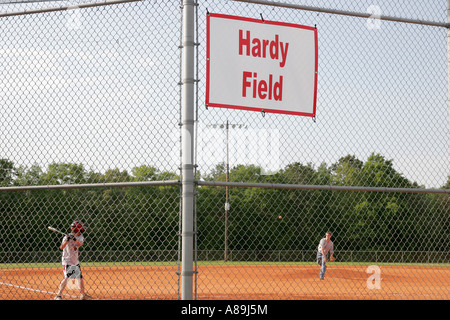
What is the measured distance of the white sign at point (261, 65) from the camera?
4500 millimetres

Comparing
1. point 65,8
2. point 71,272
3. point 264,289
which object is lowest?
point 264,289

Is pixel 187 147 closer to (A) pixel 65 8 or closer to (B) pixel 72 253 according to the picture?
(A) pixel 65 8

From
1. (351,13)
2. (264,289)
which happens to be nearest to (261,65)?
(351,13)

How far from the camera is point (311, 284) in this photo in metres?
14.9

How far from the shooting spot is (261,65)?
15.1ft

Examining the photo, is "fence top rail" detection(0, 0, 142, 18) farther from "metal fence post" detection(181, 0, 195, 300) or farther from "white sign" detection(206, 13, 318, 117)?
"white sign" detection(206, 13, 318, 117)

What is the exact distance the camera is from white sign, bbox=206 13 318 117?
4.50 meters

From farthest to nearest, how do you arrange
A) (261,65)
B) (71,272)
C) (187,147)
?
(71,272), (261,65), (187,147)

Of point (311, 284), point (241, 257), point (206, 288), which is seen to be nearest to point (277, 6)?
point (206, 288)

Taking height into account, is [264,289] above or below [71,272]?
below

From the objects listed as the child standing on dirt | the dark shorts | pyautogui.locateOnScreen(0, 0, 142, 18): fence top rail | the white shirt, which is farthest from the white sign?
the dark shorts

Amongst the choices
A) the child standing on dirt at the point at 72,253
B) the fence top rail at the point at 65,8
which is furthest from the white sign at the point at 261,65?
the child standing on dirt at the point at 72,253

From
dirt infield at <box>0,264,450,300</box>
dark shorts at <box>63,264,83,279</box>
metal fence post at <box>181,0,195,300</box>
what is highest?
metal fence post at <box>181,0,195,300</box>

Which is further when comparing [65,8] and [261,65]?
[65,8]
